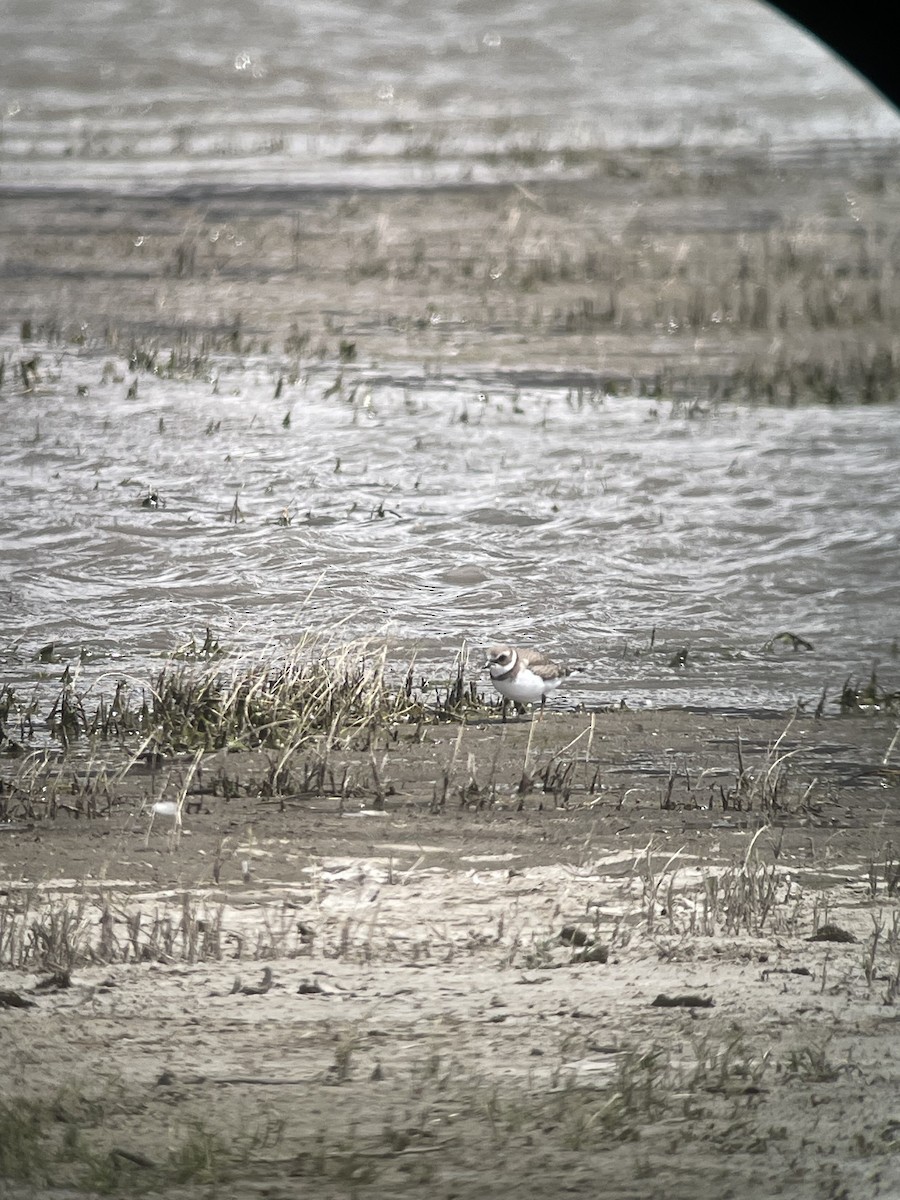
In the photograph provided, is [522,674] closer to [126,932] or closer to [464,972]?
[464,972]

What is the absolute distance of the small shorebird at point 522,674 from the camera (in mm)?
3621

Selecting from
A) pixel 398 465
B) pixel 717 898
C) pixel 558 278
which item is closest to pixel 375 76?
pixel 398 465

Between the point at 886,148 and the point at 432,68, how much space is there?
1373 mm

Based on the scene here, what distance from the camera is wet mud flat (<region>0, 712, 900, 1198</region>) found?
257 cm

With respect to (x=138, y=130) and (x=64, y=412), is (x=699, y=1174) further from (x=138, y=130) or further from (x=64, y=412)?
(x=138, y=130)

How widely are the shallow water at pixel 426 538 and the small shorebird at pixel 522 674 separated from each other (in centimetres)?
7

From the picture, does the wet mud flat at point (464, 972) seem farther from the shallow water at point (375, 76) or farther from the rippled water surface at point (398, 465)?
the shallow water at point (375, 76)

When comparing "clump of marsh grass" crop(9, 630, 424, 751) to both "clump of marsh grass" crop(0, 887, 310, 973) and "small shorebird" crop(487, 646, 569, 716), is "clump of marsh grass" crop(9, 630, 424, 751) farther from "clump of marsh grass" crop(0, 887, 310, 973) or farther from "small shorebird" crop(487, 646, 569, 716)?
"clump of marsh grass" crop(0, 887, 310, 973)

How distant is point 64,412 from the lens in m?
4.47

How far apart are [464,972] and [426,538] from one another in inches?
52.3

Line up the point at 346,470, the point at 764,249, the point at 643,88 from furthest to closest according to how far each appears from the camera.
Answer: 1. the point at 764,249
2. the point at 643,88
3. the point at 346,470

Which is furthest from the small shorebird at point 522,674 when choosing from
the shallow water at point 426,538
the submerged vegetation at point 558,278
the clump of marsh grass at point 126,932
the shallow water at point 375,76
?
the shallow water at point 375,76

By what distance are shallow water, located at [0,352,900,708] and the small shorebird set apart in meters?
0.07

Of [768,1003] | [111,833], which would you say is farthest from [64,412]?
[768,1003]
